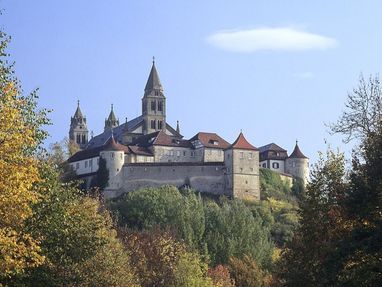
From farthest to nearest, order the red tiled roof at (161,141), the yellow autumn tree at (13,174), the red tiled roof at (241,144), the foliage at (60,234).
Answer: the red tiled roof at (161,141) < the red tiled roof at (241,144) < the foliage at (60,234) < the yellow autumn tree at (13,174)

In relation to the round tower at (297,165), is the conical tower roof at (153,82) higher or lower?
higher

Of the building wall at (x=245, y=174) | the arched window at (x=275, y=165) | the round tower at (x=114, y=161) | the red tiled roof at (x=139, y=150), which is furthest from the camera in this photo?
the arched window at (x=275, y=165)

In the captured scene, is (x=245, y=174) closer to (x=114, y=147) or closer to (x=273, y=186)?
(x=273, y=186)

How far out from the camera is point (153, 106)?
164750mm

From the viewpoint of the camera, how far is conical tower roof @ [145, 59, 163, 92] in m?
167

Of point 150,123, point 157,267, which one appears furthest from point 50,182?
point 150,123

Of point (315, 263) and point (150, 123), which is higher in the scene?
point (150, 123)

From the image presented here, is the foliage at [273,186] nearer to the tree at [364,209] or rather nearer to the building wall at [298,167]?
the building wall at [298,167]

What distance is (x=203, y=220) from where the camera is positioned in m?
102

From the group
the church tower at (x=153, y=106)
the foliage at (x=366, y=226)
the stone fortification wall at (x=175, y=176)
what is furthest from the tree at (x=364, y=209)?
the church tower at (x=153, y=106)

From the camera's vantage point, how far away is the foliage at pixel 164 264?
68.0 meters

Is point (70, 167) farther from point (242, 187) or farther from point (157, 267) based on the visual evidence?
point (157, 267)

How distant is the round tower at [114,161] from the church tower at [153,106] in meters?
26.6

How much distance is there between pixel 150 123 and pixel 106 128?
2965 centimetres
